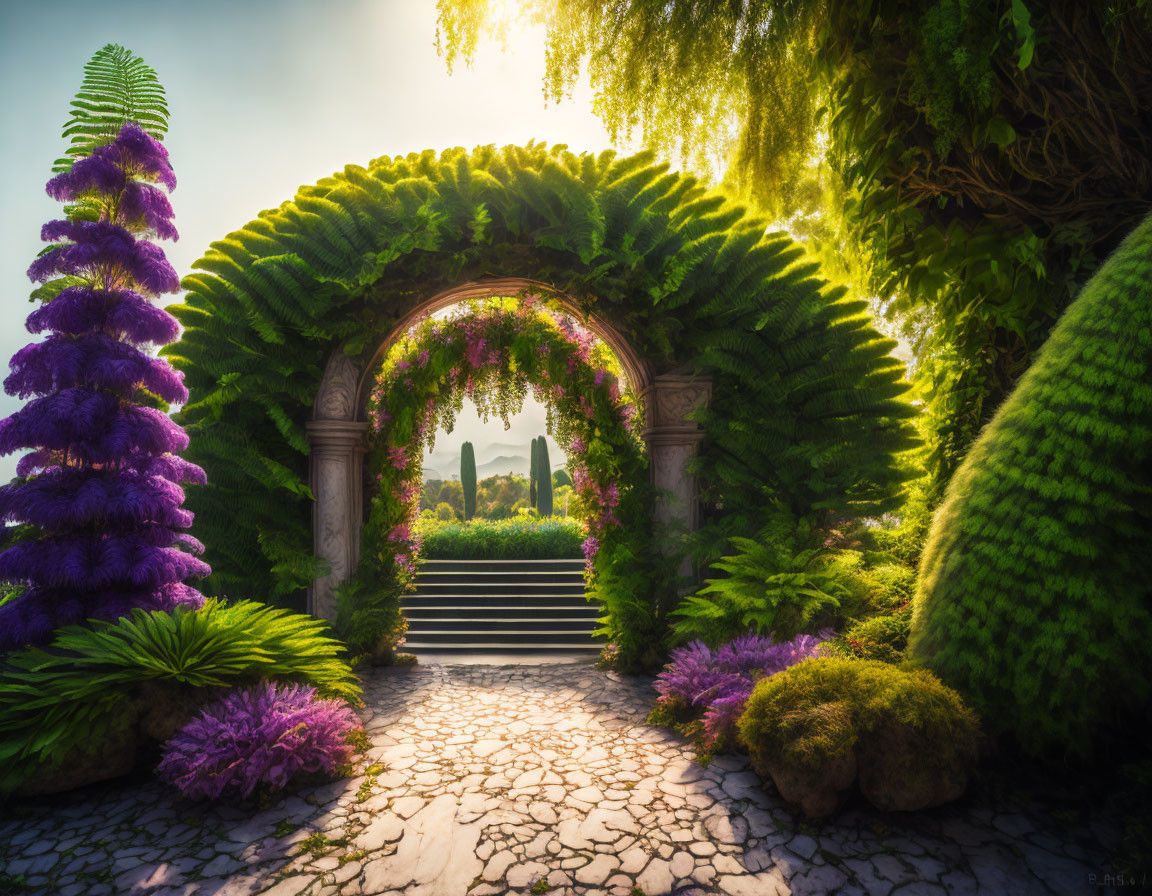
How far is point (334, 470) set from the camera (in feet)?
22.4

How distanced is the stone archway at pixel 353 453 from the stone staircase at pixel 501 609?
5.67 ft

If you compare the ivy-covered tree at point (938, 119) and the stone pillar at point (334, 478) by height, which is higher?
the ivy-covered tree at point (938, 119)

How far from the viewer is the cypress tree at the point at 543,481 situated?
2270cm

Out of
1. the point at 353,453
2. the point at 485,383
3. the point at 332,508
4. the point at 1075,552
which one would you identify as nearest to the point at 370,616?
the point at 332,508

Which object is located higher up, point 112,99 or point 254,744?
point 112,99

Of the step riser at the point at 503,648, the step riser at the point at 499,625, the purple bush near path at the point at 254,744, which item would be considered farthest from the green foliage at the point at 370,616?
the purple bush near path at the point at 254,744

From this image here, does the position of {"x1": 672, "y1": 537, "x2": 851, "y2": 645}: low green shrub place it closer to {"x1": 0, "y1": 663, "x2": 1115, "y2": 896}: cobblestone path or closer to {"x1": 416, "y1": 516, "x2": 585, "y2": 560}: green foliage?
{"x1": 0, "y1": 663, "x2": 1115, "y2": 896}: cobblestone path

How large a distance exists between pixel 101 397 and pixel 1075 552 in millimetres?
6216

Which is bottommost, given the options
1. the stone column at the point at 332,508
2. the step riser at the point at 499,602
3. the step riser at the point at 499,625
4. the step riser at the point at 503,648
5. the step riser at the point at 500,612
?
the step riser at the point at 503,648

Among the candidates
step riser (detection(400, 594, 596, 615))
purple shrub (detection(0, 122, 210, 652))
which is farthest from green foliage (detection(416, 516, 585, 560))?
purple shrub (detection(0, 122, 210, 652))

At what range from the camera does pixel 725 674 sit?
459 cm

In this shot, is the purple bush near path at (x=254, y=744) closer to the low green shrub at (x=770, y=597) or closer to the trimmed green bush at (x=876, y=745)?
the trimmed green bush at (x=876, y=745)

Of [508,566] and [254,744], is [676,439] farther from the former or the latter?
[508,566]

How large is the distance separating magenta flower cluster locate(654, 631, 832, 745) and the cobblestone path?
30cm
